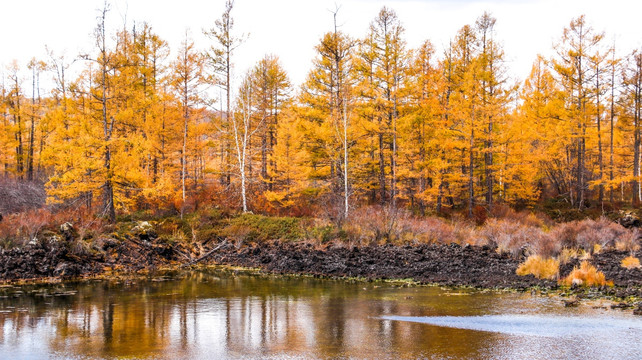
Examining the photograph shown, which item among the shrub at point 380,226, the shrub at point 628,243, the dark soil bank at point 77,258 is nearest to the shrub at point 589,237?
the shrub at point 628,243

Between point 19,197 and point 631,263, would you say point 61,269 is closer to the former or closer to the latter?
point 19,197

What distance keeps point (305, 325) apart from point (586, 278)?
858 cm

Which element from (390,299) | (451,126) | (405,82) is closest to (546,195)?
(451,126)

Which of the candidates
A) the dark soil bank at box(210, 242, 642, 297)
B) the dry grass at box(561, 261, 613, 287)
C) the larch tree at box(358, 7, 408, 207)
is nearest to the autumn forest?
the larch tree at box(358, 7, 408, 207)

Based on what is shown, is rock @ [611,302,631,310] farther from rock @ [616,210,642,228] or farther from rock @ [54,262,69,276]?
rock @ [616,210,642,228]

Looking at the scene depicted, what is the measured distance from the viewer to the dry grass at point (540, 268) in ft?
48.5

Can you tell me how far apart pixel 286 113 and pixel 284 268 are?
23.2 meters

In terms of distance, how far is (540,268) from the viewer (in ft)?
49.7

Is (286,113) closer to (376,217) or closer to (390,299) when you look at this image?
(376,217)

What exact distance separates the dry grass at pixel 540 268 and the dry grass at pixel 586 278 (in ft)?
2.38

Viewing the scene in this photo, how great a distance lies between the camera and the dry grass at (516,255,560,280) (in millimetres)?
14781

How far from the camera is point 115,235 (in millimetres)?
22391

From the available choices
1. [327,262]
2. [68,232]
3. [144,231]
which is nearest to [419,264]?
[327,262]

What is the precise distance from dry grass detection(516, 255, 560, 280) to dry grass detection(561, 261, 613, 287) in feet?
2.38
